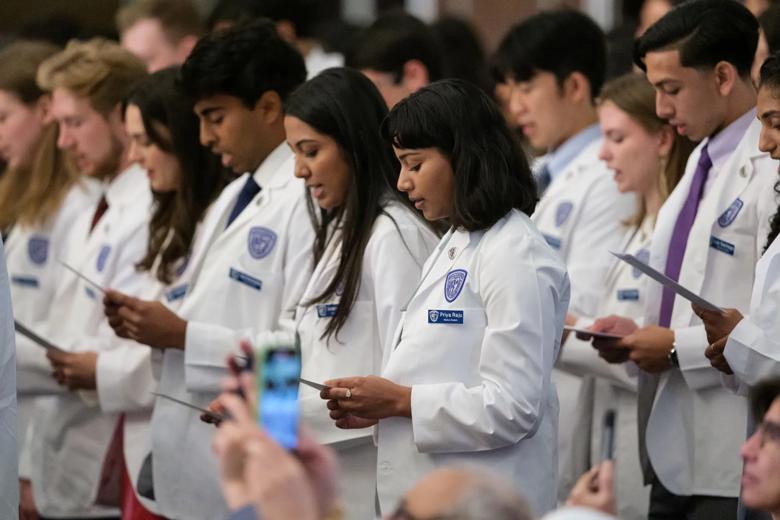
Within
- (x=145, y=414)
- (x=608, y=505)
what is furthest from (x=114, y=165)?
(x=608, y=505)

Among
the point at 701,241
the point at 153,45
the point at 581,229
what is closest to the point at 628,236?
the point at 581,229

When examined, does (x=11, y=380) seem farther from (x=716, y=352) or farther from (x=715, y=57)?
(x=715, y=57)

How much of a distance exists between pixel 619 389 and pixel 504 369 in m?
1.59

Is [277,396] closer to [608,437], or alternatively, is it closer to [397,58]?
[608,437]

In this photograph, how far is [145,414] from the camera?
5.48 meters

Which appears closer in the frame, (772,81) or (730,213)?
(772,81)

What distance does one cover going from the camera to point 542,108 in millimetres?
5988

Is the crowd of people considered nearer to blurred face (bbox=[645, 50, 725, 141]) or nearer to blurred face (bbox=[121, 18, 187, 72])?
blurred face (bbox=[645, 50, 725, 141])

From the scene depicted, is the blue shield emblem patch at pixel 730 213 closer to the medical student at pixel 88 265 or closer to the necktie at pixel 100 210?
the medical student at pixel 88 265

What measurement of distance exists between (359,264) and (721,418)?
1077mm

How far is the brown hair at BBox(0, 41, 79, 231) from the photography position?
6484 millimetres

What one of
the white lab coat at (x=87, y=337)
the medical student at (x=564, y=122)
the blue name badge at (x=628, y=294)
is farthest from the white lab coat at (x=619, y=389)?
the white lab coat at (x=87, y=337)

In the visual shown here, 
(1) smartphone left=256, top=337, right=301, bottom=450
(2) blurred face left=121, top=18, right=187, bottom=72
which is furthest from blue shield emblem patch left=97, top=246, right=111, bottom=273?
(1) smartphone left=256, top=337, right=301, bottom=450

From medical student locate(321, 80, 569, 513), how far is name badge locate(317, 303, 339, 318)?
1.16 feet
